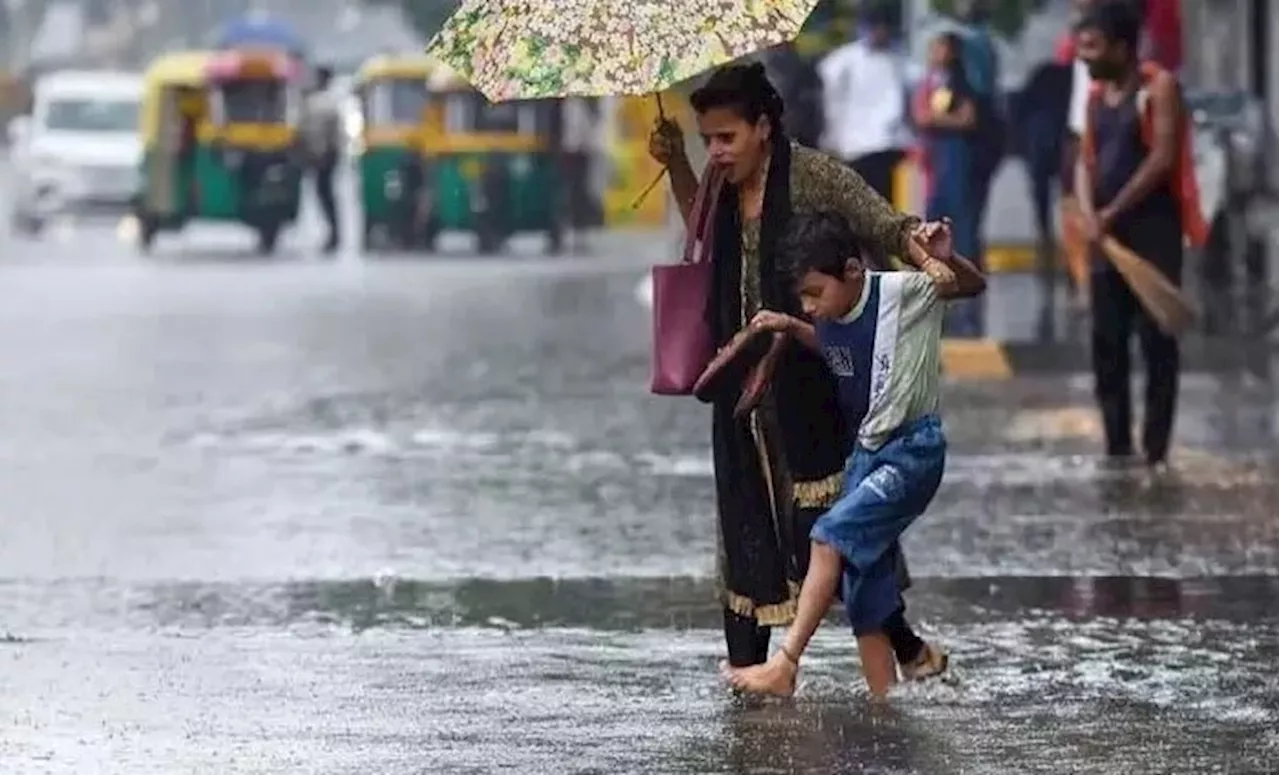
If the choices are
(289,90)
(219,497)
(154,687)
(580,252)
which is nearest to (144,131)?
(289,90)

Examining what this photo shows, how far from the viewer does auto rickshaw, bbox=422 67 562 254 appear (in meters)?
35.9

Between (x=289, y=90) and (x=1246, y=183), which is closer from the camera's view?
(x=1246, y=183)

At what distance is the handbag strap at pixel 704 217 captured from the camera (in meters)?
8.55

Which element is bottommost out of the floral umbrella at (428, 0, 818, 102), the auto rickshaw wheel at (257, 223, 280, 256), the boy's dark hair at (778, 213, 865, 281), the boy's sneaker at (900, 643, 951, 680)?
the auto rickshaw wheel at (257, 223, 280, 256)

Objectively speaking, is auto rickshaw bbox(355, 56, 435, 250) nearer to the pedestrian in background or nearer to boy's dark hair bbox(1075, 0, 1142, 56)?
the pedestrian in background

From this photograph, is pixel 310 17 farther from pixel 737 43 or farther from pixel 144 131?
pixel 737 43

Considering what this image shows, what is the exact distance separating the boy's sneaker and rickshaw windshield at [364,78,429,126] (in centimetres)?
2878

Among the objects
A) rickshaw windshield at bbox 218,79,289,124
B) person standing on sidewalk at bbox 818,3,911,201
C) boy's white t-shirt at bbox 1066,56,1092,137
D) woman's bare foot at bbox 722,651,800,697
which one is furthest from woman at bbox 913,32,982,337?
rickshaw windshield at bbox 218,79,289,124

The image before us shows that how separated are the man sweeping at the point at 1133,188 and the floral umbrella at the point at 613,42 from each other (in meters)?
4.94

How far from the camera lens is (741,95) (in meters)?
8.41

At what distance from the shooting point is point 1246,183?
798 inches

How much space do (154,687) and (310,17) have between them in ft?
203

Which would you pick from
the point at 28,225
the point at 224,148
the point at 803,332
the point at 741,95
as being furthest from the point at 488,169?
the point at 803,332

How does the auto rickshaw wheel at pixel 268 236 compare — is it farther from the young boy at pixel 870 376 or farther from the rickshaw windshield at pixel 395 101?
the young boy at pixel 870 376
